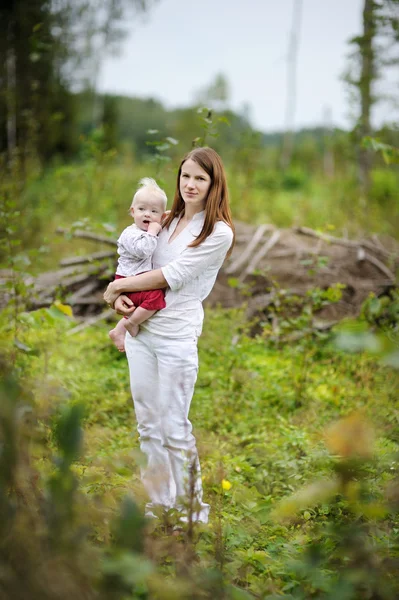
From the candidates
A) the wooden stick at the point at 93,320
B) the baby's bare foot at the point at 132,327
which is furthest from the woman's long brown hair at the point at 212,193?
the wooden stick at the point at 93,320

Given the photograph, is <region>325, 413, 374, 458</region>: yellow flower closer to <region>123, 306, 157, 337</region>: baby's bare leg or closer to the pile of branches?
<region>123, 306, 157, 337</region>: baby's bare leg

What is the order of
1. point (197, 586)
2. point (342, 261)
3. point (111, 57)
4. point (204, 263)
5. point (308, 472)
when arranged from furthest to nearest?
point (111, 57) → point (342, 261) → point (308, 472) → point (204, 263) → point (197, 586)

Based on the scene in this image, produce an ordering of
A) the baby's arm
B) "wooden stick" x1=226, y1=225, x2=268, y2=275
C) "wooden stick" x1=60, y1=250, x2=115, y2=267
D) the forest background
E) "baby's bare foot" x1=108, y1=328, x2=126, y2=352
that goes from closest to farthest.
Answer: the forest background, the baby's arm, "baby's bare foot" x1=108, y1=328, x2=126, y2=352, "wooden stick" x1=60, y1=250, x2=115, y2=267, "wooden stick" x1=226, y1=225, x2=268, y2=275

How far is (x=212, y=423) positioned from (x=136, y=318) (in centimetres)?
182

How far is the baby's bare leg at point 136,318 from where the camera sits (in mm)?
2841

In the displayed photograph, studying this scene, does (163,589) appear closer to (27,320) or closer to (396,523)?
(396,523)

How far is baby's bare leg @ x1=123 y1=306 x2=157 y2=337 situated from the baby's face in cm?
47

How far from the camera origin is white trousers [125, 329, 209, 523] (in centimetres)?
288

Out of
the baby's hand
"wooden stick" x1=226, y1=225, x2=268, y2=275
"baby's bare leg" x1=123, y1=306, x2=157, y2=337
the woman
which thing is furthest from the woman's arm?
"wooden stick" x1=226, y1=225, x2=268, y2=275

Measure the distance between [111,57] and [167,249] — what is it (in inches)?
613

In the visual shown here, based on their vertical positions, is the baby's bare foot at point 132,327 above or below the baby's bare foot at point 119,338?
above

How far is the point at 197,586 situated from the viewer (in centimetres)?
140

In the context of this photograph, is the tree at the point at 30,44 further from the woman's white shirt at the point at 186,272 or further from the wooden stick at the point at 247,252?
the woman's white shirt at the point at 186,272

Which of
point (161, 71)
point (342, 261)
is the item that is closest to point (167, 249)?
point (342, 261)
